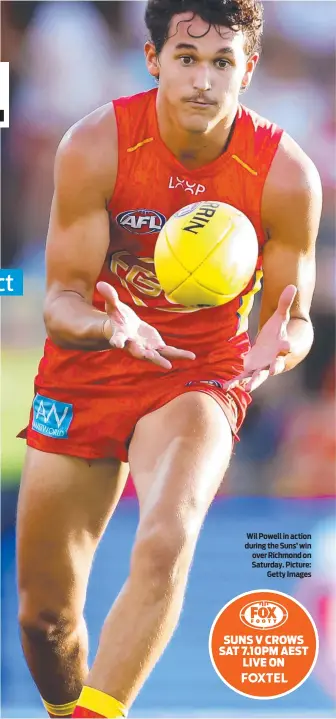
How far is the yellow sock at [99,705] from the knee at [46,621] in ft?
3.63

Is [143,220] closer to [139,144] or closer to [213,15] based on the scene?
[139,144]

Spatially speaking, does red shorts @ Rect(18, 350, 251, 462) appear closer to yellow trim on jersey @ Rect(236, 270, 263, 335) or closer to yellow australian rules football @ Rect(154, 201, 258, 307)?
yellow trim on jersey @ Rect(236, 270, 263, 335)

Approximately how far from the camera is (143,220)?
4.34 meters

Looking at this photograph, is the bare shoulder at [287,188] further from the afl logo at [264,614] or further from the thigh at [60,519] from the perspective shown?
the afl logo at [264,614]

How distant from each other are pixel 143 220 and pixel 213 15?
0.70 meters

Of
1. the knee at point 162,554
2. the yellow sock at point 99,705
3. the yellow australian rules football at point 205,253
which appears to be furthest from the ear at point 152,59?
the yellow sock at point 99,705

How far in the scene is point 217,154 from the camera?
4.34 meters

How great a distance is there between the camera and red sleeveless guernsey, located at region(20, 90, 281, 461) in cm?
430

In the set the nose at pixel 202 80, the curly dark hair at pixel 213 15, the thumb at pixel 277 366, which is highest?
the curly dark hair at pixel 213 15

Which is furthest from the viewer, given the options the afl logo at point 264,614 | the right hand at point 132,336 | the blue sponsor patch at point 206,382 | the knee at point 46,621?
the afl logo at point 264,614

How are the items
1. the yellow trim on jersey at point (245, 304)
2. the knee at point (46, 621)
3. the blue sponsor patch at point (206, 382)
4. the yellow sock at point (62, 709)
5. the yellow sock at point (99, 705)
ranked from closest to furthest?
the yellow sock at point (99, 705)
the blue sponsor patch at point (206, 382)
the yellow trim on jersey at point (245, 304)
the knee at point (46, 621)
the yellow sock at point (62, 709)

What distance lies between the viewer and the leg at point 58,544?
4578 mm

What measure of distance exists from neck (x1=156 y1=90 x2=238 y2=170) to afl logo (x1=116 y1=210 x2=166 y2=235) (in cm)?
19

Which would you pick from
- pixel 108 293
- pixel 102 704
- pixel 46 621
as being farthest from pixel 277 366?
pixel 46 621
